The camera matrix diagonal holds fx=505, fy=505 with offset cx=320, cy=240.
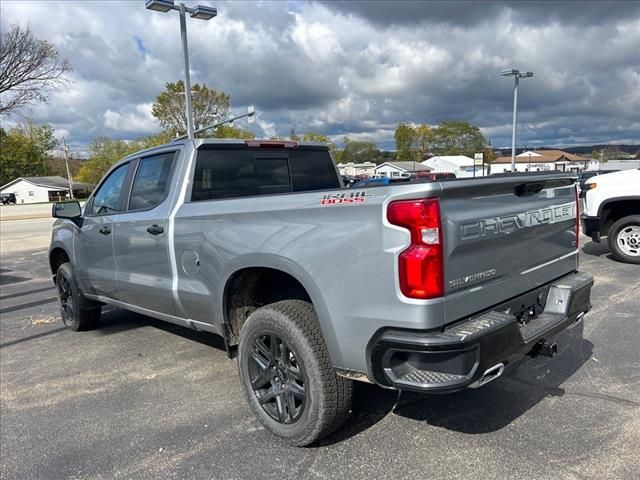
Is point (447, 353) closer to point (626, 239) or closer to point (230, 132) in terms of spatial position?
point (626, 239)

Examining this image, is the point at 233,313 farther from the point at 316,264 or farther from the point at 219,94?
the point at 219,94

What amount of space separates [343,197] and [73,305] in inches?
169

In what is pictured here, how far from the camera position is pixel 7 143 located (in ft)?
245

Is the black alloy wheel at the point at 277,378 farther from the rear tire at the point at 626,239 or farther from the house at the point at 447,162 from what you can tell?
the house at the point at 447,162

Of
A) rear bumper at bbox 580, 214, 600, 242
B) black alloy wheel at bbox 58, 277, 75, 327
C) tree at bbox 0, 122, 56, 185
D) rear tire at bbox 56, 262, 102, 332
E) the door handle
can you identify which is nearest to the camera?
the door handle

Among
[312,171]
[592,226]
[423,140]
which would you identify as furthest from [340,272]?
[423,140]

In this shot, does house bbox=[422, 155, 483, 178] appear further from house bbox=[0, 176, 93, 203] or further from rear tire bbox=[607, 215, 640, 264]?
rear tire bbox=[607, 215, 640, 264]

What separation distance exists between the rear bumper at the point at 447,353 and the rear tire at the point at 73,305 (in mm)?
4093

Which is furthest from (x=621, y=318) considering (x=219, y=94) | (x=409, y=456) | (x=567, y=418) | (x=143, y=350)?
(x=219, y=94)

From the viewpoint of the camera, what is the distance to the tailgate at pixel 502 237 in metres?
2.49

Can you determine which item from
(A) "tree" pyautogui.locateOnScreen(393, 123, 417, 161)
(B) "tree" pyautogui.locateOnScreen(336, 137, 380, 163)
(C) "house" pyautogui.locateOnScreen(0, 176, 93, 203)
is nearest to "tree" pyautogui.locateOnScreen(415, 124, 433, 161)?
(A) "tree" pyautogui.locateOnScreen(393, 123, 417, 161)

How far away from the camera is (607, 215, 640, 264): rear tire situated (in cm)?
809

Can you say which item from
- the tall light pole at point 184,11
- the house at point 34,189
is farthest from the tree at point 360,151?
the tall light pole at point 184,11

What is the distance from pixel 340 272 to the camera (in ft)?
8.66
